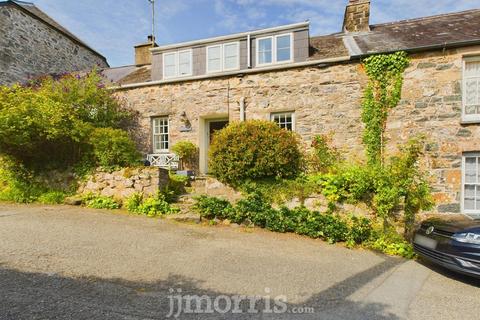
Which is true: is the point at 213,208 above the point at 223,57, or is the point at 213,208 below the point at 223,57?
below

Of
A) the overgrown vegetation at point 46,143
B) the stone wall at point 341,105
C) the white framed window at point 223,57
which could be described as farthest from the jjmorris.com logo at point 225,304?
the white framed window at point 223,57

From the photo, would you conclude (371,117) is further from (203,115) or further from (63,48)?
(63,48)

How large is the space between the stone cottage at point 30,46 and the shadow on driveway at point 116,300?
1394 cm

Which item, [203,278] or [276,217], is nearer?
[203,278]

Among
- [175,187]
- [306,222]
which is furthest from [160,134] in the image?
[306,222]

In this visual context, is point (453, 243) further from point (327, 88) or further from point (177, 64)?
point (177, 64)

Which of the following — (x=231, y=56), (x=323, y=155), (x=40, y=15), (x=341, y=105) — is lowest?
(x=323, y=155)

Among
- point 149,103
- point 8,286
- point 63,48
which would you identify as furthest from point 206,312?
point 63,48

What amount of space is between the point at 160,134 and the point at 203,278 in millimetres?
8805

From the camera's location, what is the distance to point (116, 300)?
10.9ft

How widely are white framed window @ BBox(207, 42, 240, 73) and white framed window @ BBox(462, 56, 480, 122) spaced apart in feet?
25.6

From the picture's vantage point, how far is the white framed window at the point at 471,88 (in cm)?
835

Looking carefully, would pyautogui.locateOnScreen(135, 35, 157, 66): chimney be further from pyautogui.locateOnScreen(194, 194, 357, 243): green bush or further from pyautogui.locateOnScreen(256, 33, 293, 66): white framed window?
pyautogui.locateOnScreen(194, 194, 357, 243): green bush

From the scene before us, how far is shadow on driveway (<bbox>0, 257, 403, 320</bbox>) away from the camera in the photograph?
301cm
